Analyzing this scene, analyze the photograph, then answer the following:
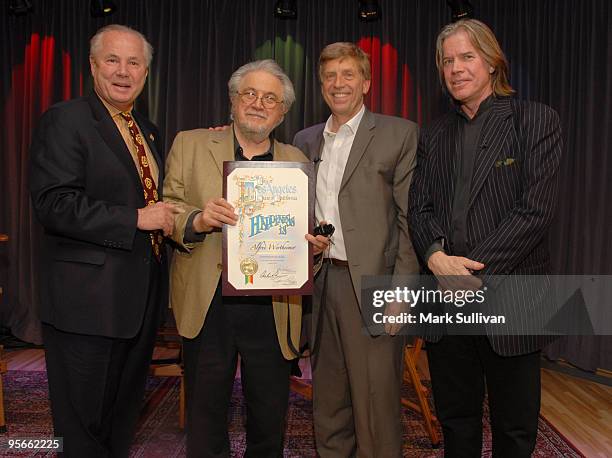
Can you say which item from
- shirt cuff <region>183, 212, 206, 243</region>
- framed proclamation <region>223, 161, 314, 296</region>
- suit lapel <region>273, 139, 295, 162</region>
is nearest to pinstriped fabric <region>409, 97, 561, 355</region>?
framed proclamation <region>223, 161, 314, 296</region>

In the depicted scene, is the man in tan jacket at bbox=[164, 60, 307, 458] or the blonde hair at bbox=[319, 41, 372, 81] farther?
Result: the blonde hair at bbox=[319, 41, 372, 81]

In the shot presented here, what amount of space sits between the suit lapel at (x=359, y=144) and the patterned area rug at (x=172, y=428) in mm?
1723

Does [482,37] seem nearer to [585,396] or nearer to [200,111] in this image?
[585,396]

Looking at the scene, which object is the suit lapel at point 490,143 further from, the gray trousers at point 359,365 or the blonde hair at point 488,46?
the gray trousers at point 359,365

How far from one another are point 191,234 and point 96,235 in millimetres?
354

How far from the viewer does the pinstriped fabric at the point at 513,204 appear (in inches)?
83.0

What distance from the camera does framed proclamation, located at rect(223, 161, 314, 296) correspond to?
84.8 inches

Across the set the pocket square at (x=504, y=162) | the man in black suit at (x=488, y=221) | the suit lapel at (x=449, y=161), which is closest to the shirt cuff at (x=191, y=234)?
the man in black suit at (x=488, y=221)

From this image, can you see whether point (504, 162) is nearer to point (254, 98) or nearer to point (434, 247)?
point (434, 247)

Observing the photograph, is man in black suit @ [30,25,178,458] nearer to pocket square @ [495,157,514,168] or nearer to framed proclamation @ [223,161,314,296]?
framed proclamation @ [223,161,314,296]

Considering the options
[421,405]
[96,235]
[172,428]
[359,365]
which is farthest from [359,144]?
[172,428]

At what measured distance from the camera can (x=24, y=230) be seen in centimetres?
581

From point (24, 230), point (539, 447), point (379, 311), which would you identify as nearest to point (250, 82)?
point (379, 311)

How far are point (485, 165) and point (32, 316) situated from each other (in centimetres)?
511
